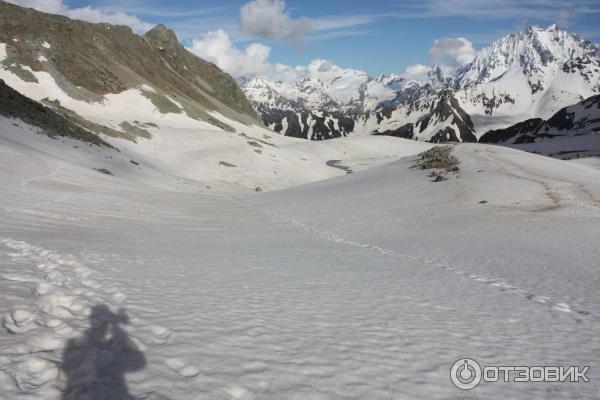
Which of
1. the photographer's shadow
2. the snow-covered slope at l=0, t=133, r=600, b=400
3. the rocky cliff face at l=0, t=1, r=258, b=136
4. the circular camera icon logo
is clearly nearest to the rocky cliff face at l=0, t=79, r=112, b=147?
the snow-covered slope at l=0, t=133, r=600, b=400

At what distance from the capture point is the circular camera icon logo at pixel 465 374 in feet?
14.9

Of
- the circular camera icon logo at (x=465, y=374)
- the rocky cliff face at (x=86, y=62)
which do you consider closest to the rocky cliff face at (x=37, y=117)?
the rocky cliff face at (x=86, y=62)

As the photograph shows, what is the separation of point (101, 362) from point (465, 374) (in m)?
3.90

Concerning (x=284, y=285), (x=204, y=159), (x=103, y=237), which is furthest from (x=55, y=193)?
(x=204, y=159)

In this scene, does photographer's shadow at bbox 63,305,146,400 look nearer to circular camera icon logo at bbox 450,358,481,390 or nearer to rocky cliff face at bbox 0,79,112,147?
circular camera icon logo at bbox 450,358,481,390

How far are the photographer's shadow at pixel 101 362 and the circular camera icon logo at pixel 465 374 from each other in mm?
3318

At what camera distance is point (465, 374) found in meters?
4.77

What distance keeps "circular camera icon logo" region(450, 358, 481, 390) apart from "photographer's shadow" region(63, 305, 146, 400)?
332 centimetres

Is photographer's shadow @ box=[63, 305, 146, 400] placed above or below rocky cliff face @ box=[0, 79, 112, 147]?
below

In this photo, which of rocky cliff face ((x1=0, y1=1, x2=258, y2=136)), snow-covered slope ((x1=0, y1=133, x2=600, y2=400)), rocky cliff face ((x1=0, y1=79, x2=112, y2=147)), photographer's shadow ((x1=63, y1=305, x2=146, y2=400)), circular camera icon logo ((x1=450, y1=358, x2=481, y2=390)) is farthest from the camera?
rocky cliff face ((x1=0, y1=1, x2=258, y2=136))

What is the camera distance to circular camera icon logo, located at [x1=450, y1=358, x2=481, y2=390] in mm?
4539

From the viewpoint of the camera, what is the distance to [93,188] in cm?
2125

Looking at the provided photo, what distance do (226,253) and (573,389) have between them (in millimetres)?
8592

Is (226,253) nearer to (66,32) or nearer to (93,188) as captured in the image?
(93,188)
